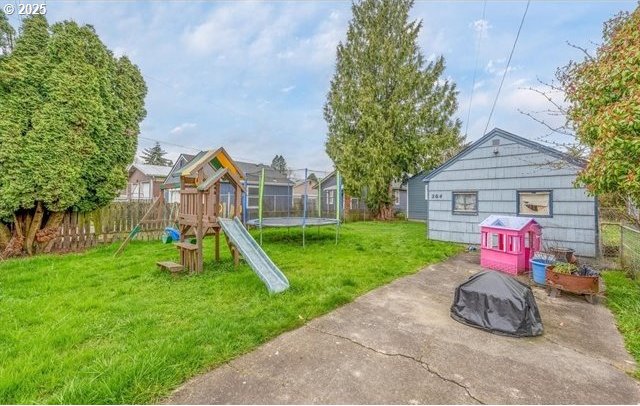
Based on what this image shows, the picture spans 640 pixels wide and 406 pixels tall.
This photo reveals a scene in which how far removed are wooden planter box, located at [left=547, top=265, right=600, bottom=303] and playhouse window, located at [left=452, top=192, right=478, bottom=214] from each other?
4.88 meters

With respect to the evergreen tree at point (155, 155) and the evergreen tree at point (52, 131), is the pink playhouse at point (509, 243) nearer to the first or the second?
the evergreen tree at point (52, 131)

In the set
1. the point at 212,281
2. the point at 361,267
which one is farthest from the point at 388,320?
the point at 212,281

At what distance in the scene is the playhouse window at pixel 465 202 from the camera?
9.48 meters

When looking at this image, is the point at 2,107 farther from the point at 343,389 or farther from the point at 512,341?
the point at 512,341

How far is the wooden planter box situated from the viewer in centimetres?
446

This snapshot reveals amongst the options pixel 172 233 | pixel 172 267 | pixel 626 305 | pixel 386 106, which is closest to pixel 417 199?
pixel 386 106

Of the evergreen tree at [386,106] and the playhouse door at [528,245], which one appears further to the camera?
the evergreen tree at [386,106]

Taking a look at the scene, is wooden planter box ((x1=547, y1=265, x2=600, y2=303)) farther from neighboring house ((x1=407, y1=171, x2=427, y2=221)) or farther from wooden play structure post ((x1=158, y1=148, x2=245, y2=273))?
neighboring house ((x1=407, y1=171, x2=427, y2=221))

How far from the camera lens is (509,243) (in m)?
6.36

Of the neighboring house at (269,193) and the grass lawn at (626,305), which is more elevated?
the neighboring house at (269,193)

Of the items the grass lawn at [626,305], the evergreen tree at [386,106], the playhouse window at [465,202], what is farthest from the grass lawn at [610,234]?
the evergreen tree at [386,106]

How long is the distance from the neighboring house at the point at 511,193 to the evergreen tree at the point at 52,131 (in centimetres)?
1079

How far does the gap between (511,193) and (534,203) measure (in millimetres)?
640

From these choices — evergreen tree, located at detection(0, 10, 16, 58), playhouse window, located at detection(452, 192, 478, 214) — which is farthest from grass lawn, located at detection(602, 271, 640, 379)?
evergreen tree, located at detection(0, 10, 16, 58)
